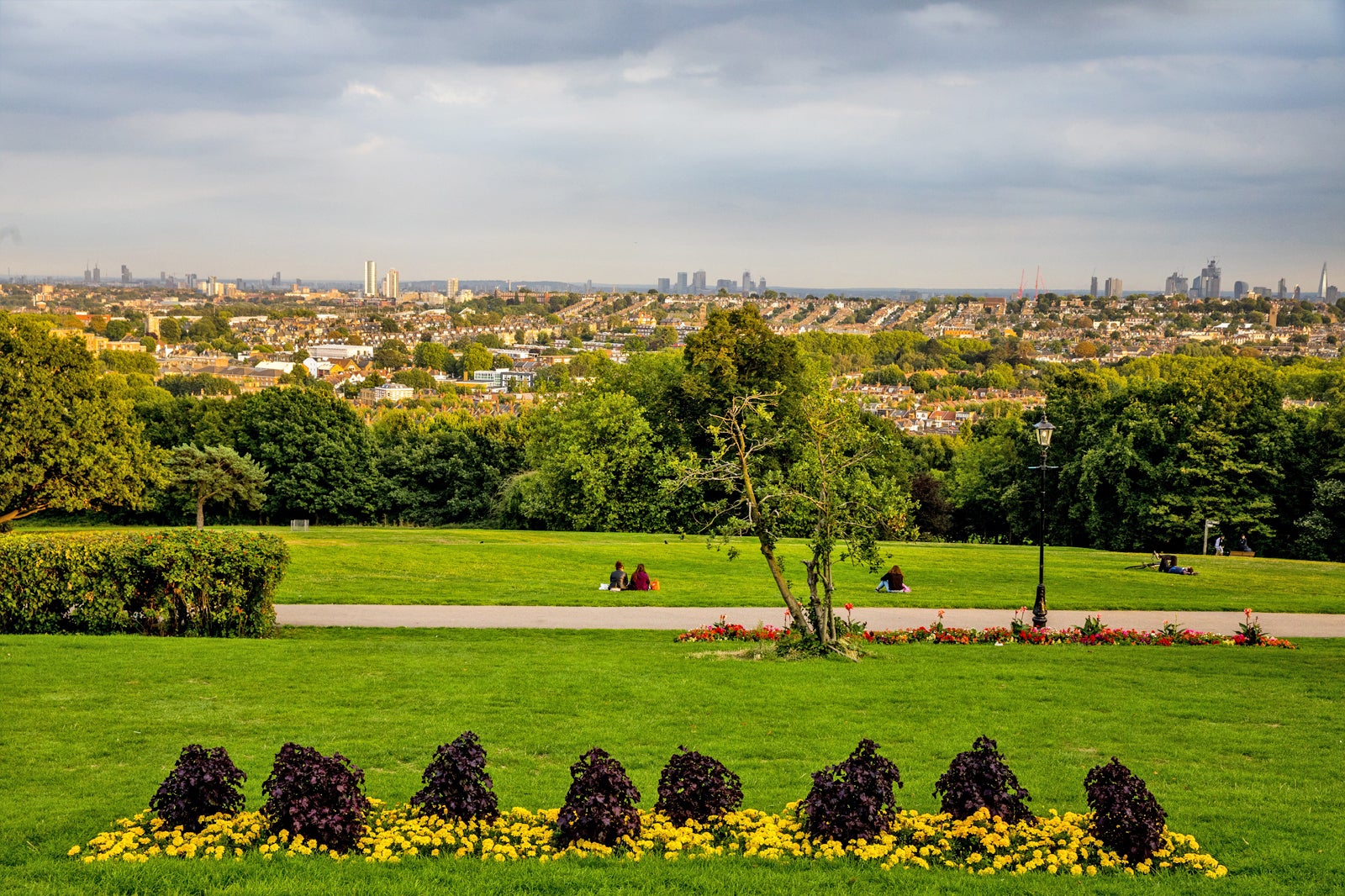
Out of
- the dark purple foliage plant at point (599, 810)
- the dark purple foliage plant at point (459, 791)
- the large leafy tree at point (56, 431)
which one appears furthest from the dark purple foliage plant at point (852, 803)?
the large leafy tree at point (56, 431)

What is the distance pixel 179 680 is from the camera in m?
12.8

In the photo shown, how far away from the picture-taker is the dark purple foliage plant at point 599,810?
7.45 meters

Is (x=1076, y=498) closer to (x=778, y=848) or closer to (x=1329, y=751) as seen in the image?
(x=1329, y=751)

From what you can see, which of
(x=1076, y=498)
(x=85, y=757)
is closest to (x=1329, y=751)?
(x=85, y=757)

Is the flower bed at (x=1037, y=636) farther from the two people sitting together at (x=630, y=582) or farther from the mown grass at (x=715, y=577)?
the two people sitting together at (x=630, y=582)

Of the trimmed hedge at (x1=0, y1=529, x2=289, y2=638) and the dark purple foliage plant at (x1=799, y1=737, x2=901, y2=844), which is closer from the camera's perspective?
the dark purple foliage plant at (x1=799, y1=737, x2=901, y2=844)

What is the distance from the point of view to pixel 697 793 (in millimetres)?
7914

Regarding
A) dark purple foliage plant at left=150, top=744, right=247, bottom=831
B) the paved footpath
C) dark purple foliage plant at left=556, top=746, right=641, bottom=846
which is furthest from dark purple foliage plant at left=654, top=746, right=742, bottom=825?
the paved footpath

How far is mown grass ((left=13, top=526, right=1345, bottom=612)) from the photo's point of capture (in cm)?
2198

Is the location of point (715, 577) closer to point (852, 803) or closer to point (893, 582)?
point (893, 582)

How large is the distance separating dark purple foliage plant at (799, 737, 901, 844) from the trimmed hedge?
11.9 meters

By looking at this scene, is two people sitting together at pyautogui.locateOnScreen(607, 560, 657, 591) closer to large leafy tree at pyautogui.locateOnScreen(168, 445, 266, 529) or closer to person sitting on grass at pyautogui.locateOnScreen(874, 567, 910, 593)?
person sitting on grass at pyautogui.locateOnScreen(874, 567, 910, 593)

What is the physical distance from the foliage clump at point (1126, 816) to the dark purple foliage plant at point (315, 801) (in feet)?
17.4

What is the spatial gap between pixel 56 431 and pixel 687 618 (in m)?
23.9
